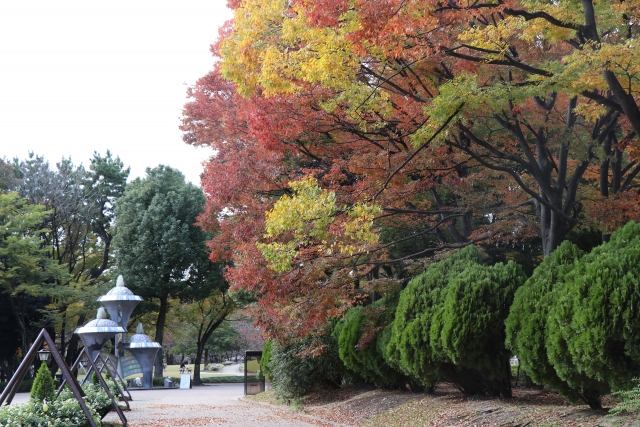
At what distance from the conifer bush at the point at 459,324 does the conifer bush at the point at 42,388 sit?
6.17 m

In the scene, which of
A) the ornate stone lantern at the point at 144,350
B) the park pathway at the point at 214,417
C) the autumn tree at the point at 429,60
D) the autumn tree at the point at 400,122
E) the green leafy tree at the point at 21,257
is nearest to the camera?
the autumn tree at the point at 429,60

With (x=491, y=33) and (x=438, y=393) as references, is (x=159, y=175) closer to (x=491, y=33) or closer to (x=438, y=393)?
(x=438, y=393)

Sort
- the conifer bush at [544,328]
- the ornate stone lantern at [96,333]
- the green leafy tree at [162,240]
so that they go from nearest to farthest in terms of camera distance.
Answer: the conifer bush at [544,328] < the ornate stone lantern at [96,333] < the green leafy tree at [162,240]

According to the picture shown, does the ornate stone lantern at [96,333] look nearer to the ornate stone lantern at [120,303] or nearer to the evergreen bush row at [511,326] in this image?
the ornate stone lantern at [120,303]

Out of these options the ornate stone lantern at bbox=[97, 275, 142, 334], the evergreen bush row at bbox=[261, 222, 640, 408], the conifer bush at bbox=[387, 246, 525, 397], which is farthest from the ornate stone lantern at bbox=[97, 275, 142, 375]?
the conifer bush at bbox=[387, 246, 525, 397]

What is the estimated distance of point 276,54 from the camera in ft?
28.2

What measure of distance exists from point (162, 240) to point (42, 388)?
25.4 metres

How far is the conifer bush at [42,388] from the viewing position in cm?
977

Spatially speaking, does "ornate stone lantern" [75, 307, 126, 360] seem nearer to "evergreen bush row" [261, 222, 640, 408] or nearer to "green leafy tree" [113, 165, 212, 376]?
"evergreen bush row" [261, 222, 640, 408]

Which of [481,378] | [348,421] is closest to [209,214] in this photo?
[348,421]

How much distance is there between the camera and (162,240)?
3484 cm

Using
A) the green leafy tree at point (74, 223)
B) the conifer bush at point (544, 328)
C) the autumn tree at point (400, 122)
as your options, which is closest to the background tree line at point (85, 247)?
the green leafy tree at point (74, 223)

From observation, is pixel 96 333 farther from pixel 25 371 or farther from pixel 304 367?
pixel 25 371

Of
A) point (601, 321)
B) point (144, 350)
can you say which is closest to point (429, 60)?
point (601, 321)
